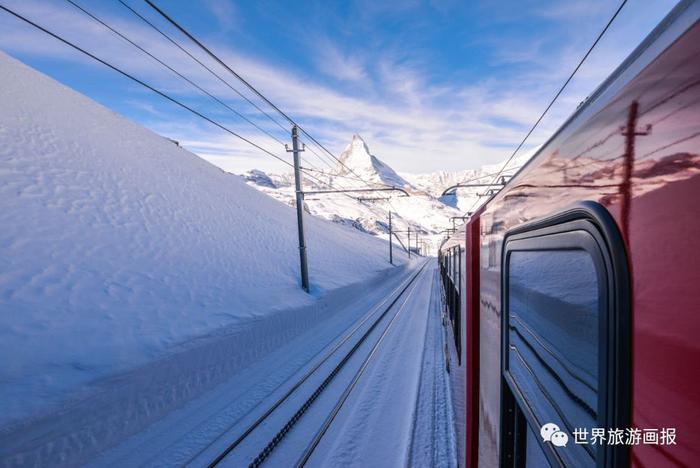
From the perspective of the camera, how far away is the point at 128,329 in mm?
8398

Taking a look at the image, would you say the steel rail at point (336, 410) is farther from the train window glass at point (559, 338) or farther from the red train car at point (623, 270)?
the red train car at point (623, 270)

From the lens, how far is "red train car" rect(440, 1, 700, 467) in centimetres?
66

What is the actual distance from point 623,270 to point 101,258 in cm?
1380

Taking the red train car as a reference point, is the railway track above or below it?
below

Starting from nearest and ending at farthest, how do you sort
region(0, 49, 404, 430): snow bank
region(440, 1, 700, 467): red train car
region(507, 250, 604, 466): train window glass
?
region(440, 1, 700, 467): red train car, region(507, 250, 604, 466): train window glass, region(0, 49, 404, 430): snow bank

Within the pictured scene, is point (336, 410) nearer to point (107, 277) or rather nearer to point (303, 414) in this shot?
point (303, 414)

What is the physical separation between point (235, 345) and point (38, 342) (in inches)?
167

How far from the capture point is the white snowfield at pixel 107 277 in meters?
6.25

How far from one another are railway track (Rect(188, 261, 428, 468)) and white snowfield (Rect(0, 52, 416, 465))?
2235 millimetres

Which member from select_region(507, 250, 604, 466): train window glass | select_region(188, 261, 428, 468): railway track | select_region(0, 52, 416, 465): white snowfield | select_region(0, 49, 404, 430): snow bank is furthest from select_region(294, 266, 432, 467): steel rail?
select_region(507, 250, 604, 466): train window glass

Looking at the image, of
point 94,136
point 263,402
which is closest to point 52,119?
point 94,136

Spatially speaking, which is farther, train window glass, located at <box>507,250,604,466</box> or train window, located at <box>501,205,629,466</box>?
train window glass, located at <box>507,250,604,466</box>
